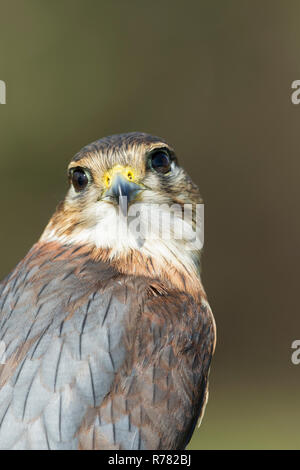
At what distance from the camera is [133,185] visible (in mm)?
3451

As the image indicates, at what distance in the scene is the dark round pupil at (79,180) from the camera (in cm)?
363

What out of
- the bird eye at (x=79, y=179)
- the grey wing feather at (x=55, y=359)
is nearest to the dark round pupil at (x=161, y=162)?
the bird eye at (x=79, y=179)

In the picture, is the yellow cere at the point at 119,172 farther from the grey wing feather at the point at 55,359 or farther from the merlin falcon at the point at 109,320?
the grey wing feather at the point at 55,359

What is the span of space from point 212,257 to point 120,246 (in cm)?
610

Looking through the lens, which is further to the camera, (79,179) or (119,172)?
(79,179)

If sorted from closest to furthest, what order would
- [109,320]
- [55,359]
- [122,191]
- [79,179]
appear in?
1. [55,359]
2. [109,320]
3. [122,191]
4. [79,179]

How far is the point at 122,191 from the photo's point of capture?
11.1 feet

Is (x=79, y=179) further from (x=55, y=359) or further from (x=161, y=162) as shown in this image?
(x=55, y=359)

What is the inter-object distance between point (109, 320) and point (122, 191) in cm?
69

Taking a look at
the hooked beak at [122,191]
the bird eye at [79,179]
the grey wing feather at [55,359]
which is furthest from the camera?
the bird eye at [79,179]

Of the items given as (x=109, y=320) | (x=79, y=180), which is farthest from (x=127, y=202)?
(x=109, y=320)

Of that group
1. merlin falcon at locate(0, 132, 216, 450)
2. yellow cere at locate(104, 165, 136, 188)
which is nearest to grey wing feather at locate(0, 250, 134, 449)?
merlin falcon at locate(0, 132, 216, 450)

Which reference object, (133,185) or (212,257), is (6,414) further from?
(212,257)

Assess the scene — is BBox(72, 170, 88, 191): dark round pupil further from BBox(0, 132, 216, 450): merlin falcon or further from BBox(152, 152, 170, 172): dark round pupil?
BBox(152, 152, 170, 172): dark round pupil
